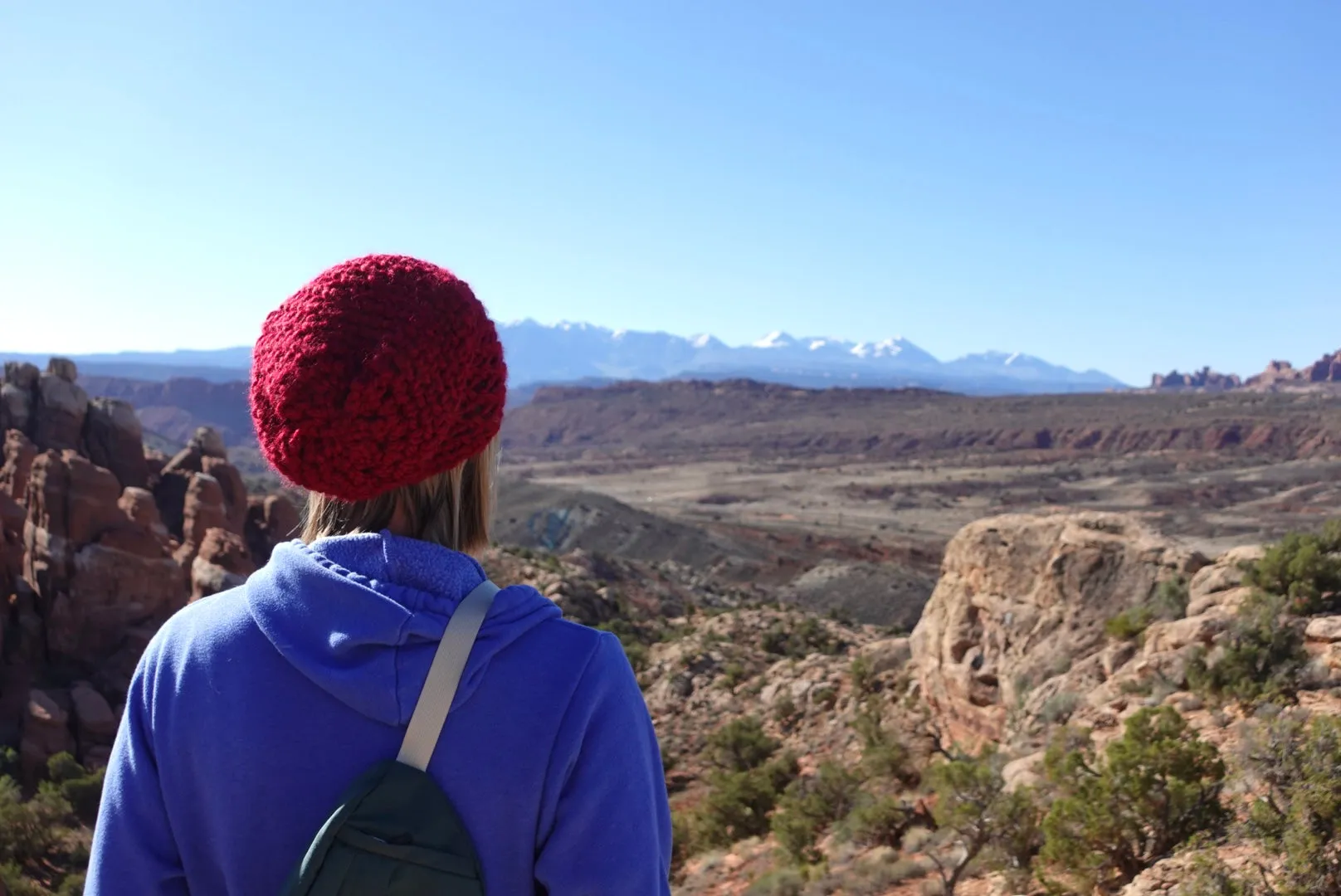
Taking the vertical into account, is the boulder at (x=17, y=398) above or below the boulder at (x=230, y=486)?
above

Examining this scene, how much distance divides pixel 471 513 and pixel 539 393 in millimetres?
177992

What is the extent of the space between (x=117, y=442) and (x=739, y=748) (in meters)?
20.3

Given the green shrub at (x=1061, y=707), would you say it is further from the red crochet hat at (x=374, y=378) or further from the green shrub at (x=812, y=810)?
Answer: the red crochet hat at (x=374, y=378)

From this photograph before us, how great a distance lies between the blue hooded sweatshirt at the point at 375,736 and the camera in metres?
1.33

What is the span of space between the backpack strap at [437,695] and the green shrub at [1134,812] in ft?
17.8

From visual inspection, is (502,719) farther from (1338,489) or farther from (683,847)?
(1338,489)

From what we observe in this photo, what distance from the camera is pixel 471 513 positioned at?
5.39 feet

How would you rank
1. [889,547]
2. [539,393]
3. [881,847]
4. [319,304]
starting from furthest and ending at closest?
[539,393] → [889,547] → [881,847] → [319,304]

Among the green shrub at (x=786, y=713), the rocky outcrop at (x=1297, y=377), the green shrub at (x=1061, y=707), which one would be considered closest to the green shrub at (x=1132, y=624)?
the green shrub at (x=1061, y=707)

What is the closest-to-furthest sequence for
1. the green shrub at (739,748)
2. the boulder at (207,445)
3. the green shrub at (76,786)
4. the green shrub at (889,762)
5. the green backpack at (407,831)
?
the green backpack at (407,831), the green shrub at (889,762), the green shrub at (76,786), the green shrub at (739,748), the boulder at (207,445)

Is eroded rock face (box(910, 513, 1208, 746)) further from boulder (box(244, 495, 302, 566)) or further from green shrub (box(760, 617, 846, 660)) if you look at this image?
boulder (box(244, 495, 302, 566))

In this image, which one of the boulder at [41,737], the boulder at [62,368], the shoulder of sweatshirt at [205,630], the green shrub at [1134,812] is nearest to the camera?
the shoulder of sweatshirt at [205,630]

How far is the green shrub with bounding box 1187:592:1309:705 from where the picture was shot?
703 centimetres

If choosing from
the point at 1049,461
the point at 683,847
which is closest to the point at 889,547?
the point at 683,847
